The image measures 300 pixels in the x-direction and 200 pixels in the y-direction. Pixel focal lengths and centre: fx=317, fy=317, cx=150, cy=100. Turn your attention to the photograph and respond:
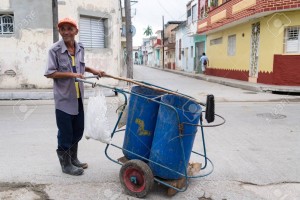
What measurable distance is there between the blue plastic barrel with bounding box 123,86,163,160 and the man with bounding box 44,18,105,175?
1.85 ft

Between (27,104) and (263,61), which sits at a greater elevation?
(263,61)

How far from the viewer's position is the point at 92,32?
41.7 ft

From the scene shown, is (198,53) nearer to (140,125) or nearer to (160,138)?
(140,125)

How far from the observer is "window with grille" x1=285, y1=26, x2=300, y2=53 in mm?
12875

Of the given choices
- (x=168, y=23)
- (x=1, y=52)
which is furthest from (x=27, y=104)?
(x=168, y=23)

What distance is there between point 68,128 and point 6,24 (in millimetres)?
9896

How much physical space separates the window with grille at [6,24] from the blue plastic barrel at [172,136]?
1055cm

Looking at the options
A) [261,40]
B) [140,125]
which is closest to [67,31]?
[140,125]

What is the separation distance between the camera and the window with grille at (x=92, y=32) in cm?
1234

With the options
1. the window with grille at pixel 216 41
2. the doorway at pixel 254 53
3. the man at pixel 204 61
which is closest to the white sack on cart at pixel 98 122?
the doorway at pixel 254 53

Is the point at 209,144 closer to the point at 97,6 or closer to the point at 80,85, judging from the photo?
the point at 80,85

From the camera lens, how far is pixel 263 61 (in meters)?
14.2

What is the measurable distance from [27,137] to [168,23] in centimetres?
4273

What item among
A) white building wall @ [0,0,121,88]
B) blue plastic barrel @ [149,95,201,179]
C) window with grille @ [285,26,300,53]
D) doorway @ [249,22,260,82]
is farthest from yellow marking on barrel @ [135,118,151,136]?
doorway @ [249,22,260,82]
